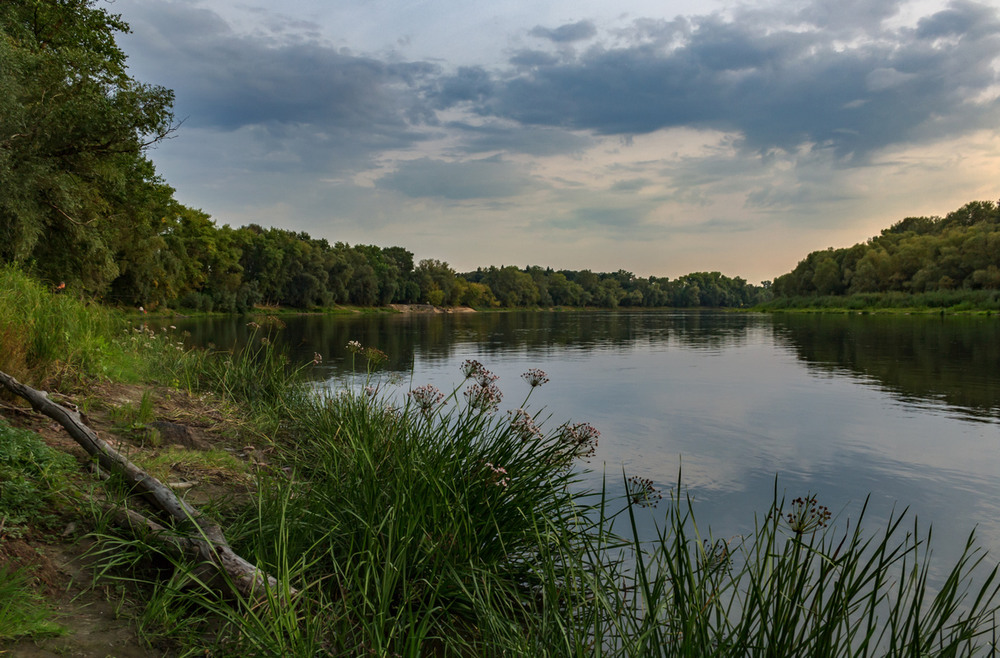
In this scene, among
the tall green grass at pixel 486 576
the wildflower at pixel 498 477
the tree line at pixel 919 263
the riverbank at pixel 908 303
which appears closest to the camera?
the tall green grass at pixel 486 576

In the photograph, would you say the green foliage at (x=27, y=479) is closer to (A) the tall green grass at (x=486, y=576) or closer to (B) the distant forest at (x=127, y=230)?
(A) the tall green grass at (x=486, y=576)

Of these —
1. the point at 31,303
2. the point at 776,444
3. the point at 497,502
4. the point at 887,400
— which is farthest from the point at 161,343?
the point at 887,400

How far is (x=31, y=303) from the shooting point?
716cm

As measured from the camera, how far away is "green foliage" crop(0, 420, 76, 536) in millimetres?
3383

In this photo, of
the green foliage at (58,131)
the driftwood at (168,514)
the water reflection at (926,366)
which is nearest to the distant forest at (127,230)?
the green foliage at (58,131)

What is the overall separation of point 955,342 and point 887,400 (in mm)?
19304

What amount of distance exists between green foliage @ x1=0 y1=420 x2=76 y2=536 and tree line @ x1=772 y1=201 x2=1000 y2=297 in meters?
90.5

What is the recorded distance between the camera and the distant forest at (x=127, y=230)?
1313 centimetres

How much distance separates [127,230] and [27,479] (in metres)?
34.9

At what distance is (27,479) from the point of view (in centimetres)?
372

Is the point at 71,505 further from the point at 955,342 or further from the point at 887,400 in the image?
the point at 955,342

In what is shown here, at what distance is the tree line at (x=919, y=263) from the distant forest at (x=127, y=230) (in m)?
0.23

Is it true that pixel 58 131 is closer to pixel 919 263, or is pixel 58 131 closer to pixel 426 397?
pixel 426 397

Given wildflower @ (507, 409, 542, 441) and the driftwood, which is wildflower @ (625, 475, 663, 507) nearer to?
wildflower @ (507, 409, 542, 441)
